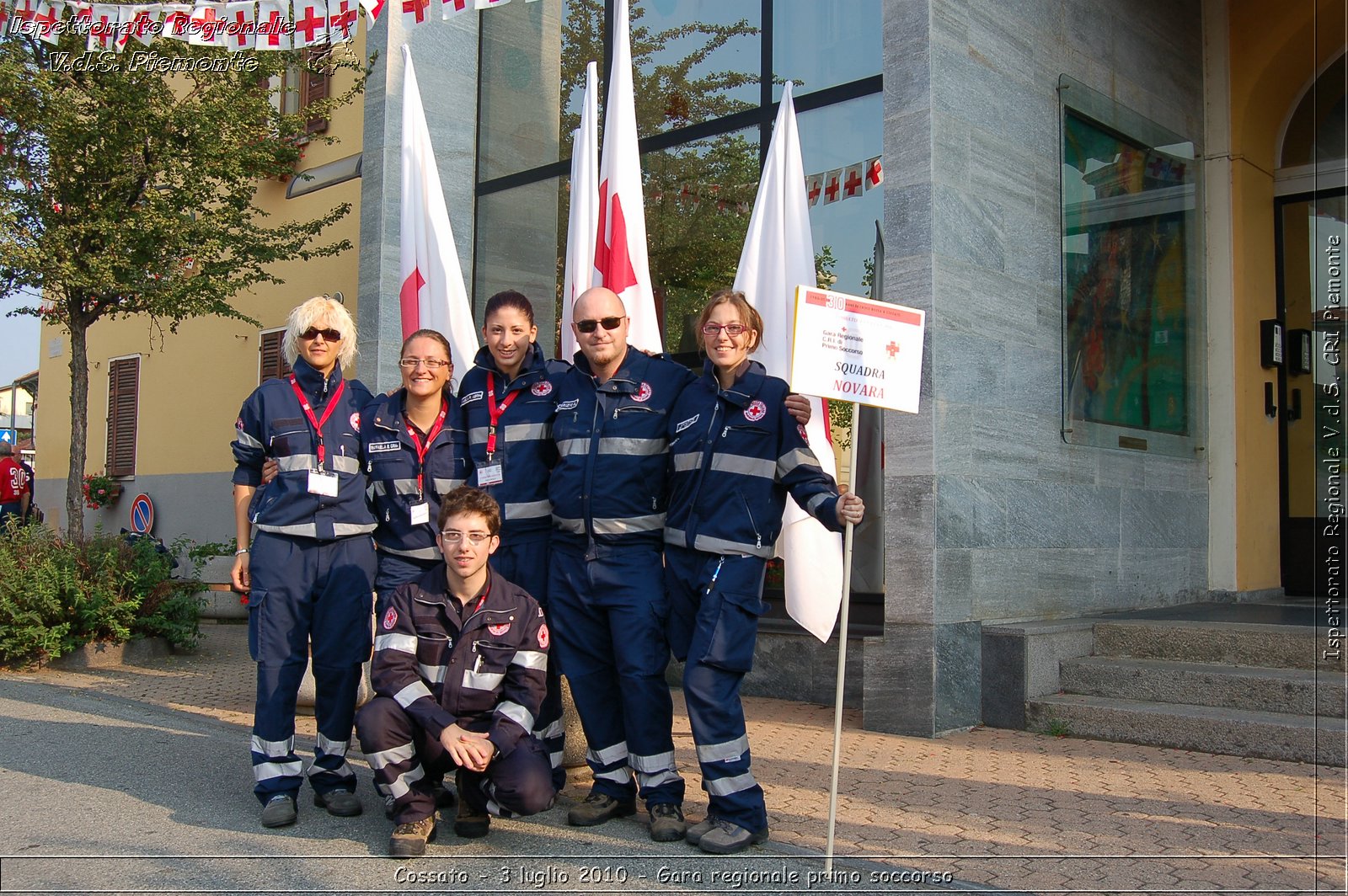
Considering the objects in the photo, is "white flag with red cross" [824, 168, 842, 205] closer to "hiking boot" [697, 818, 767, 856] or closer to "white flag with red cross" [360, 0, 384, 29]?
"white flag with red cross" [360, 0, 384, 29]

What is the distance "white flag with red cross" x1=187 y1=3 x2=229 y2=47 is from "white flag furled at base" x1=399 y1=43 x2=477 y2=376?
215 cm

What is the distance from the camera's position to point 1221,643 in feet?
22.8

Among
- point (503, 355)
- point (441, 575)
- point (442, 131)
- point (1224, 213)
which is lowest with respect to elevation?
point (441, 575)

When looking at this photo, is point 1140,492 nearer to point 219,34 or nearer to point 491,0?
point 491,0

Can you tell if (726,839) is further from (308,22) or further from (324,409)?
(308,22)

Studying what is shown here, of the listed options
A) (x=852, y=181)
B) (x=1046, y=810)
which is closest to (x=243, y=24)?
(x=852, y=181)

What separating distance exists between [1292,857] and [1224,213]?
6.43m

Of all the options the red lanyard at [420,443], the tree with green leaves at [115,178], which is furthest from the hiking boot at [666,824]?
the tree with green leaves at [115,178]

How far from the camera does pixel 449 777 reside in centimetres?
552

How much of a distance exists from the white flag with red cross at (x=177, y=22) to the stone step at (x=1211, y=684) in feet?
25.9

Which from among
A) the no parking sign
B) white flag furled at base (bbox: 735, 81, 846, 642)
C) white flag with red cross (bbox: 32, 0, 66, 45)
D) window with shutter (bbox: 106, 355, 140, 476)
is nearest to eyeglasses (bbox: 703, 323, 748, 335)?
white flag furled at base (bbox: 735, 81, 846, 642)

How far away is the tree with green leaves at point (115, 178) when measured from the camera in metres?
10.0

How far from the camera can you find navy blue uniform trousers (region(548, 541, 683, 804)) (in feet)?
15.3

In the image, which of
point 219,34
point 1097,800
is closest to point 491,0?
point 219,34
